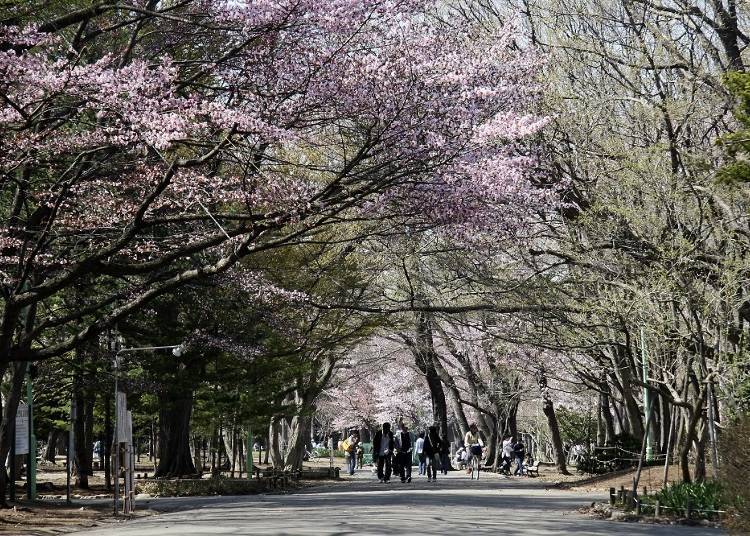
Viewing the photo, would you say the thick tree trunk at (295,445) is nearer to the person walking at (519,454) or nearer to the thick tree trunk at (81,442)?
the person walking at (519,454)

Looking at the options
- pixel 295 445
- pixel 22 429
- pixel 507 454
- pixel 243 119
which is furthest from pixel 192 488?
pixel 507 454

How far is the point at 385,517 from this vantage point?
17.6 metres

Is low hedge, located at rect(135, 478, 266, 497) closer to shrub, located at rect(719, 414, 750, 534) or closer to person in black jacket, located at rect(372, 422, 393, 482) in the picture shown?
person in black jacket, located at rect(372, 422, 393, 482)

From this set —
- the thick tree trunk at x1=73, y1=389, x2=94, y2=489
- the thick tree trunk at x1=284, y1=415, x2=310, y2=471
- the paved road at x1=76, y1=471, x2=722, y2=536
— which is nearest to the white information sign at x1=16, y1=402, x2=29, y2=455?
the paved road at x1=76, y1=471, x2=722, y2=536

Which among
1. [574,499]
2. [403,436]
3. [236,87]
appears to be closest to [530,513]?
[574,499]

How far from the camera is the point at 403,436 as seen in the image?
109 feet

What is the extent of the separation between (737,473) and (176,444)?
23100 millimetres

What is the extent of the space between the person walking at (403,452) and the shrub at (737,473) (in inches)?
831

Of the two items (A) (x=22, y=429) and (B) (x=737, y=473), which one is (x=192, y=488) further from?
(B) (x=737, y=473)

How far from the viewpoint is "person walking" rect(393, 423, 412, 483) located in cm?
3331

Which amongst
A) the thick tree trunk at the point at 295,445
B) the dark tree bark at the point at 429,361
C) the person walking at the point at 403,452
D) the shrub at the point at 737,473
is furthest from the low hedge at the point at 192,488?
the shrub at the point at 737,473

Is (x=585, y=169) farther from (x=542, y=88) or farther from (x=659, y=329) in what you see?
(x=659, y=329)

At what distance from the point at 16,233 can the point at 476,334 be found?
2678 cm

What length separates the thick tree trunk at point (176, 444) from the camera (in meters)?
32.4
